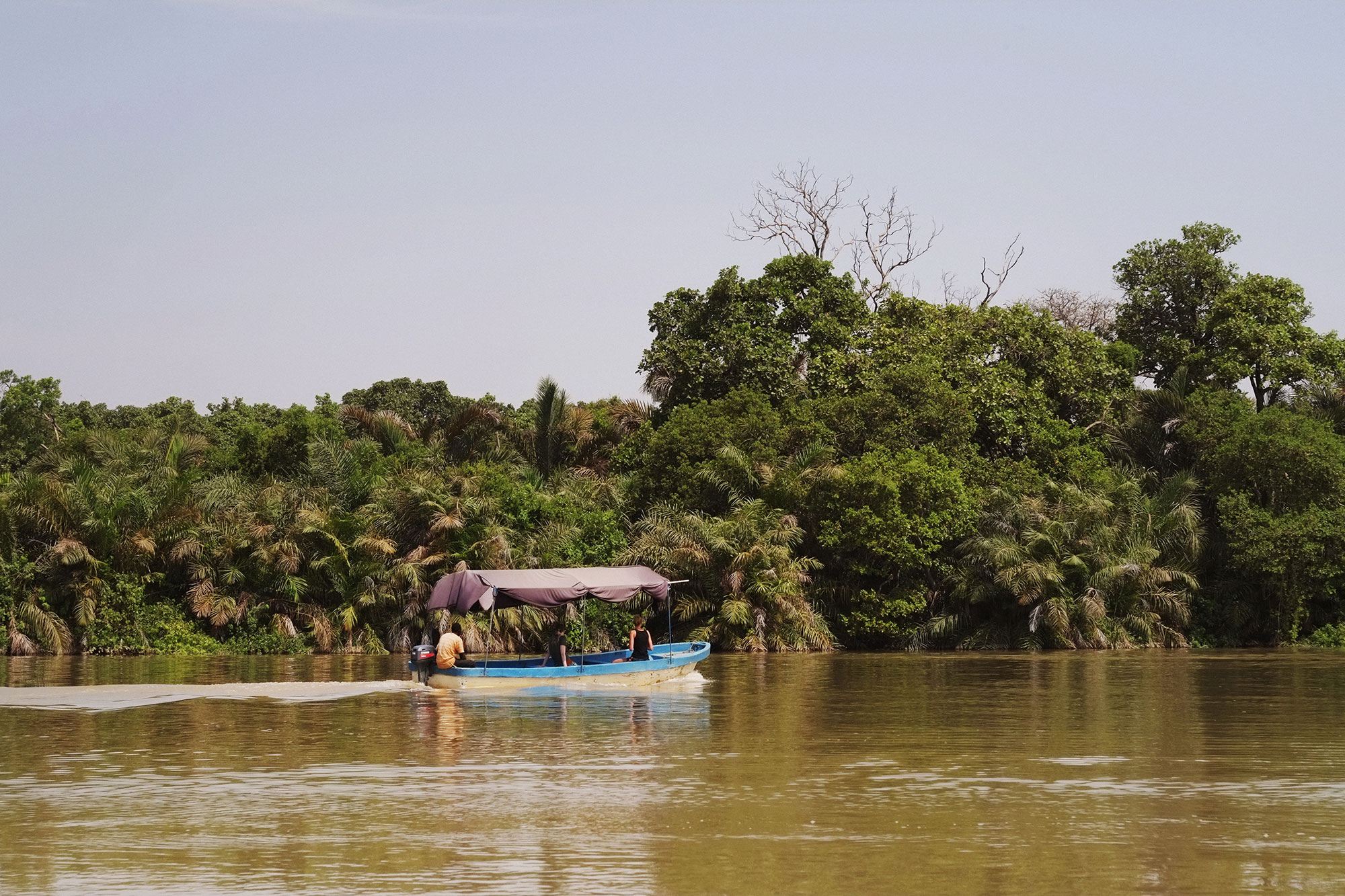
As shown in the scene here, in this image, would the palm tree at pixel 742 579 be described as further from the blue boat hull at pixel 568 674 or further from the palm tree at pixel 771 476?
the blue boat hull at pixel 568 674

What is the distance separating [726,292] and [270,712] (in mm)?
26458

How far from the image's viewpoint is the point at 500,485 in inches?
1588

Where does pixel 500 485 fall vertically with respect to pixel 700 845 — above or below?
above

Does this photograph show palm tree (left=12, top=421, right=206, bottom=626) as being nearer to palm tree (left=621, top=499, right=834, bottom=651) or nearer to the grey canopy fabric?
palm tree (left=621, top=499, right=834, bottom=651)

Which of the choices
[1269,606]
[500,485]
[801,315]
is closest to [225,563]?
[500,485]

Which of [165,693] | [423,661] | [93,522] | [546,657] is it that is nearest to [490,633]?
[546,657]

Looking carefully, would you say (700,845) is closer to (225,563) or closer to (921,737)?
(921,737)

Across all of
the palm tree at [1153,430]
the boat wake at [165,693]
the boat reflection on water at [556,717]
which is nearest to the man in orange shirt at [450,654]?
the boat reflection on water at [556,717]

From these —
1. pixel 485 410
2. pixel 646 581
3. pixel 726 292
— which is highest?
pixel 726 292

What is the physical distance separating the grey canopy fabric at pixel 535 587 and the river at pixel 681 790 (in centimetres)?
238

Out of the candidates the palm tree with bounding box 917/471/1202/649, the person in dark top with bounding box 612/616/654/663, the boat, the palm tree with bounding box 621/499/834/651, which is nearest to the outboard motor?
the boat

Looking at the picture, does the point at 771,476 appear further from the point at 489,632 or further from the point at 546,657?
the point at 546,657

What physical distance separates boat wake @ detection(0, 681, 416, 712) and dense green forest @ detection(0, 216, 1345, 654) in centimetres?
739

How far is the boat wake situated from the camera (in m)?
24.2
